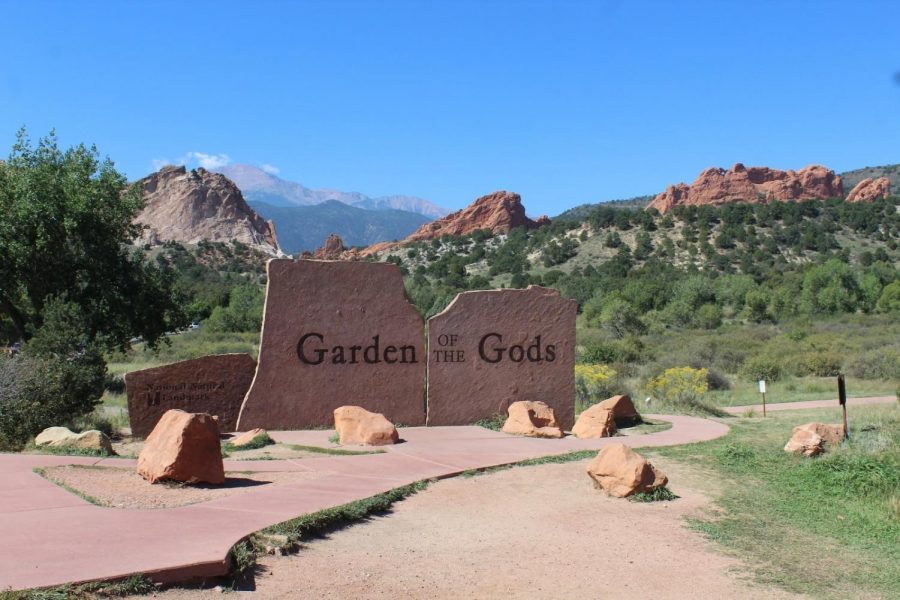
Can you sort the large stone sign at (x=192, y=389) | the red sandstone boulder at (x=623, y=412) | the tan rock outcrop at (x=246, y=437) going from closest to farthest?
1. the tan rock outcrop at (x=246, y=437)
2. the large stone sign at (x=192, y=389)
3. the red sandstone boulder at (x=623, y=412)

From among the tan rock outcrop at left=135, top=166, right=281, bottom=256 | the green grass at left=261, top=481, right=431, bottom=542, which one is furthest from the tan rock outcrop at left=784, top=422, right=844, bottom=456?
the tan rock outcrop at left=135, top=166, right=281, bottom=256

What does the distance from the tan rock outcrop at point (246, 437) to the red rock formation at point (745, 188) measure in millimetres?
94000

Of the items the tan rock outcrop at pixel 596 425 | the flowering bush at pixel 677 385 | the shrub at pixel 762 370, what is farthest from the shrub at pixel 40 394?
the shrub at pixel 762 370

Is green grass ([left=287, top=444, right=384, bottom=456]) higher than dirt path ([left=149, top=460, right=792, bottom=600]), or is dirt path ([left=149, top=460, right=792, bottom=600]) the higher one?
green grass ([left=287, top=444, right=384, bottom=456])

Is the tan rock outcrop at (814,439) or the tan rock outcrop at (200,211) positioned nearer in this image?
the tan rock outcrop at (814,439)

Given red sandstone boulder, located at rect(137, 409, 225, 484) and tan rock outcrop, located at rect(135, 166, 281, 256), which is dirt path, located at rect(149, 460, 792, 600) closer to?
red sandstone boulder, located at rect(137, 409, 225, 484)

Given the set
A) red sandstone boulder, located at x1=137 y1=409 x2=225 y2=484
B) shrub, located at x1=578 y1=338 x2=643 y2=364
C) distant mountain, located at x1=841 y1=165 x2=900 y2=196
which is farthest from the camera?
distant mountain, located at x1=841 y1=165 x2=900 y2=196

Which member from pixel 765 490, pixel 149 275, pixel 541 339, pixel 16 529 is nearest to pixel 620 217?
pixel 149 275

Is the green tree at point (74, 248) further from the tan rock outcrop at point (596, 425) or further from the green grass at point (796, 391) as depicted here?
the green grass at point (796, 391)

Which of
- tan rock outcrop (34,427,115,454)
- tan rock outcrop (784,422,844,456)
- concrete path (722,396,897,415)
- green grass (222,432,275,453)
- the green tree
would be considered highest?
the green tree

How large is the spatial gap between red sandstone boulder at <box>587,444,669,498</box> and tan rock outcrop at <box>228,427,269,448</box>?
495 cm

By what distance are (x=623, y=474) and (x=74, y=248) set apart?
16556 mm

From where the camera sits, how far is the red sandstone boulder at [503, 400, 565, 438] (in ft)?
43.5

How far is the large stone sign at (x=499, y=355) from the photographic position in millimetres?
14094
